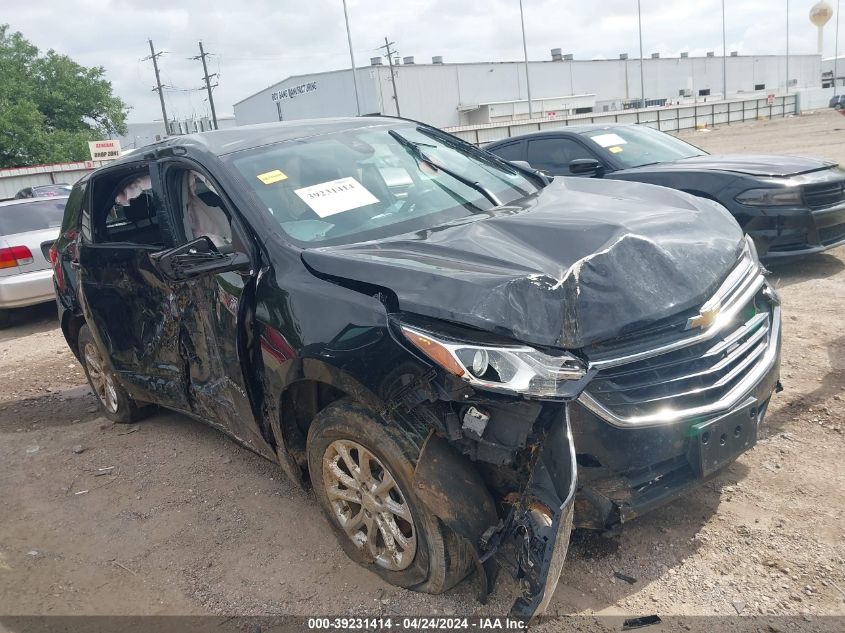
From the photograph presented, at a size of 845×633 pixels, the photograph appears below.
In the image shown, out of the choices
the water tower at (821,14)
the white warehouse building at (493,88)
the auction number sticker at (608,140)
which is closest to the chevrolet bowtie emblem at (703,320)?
the auction number sticker at (608,140)

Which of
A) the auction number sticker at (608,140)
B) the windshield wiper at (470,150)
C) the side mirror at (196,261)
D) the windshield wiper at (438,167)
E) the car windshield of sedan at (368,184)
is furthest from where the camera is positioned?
the auction number sticker at (608,140)

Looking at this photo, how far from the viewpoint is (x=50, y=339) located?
7.93 m

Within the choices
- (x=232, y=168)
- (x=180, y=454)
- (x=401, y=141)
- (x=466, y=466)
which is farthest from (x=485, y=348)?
(x=180, y=454)

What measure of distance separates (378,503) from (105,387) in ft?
10.4

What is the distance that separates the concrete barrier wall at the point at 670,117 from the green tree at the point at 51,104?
2870 cm

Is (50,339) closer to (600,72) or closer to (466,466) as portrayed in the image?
(466,466)

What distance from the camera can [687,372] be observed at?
92.9 inches

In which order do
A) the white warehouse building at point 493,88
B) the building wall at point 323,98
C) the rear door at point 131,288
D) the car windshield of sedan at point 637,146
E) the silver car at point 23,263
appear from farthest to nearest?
the white warehouse building at point 493,88, the building wall at point 323,98, the silver car at point 23,263, the car windshield of sedan at point 637,146, the rear door at point 131,288

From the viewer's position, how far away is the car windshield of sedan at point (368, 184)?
304 centimetres

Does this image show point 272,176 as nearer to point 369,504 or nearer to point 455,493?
point 369,504

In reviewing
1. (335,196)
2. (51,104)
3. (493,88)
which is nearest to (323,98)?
(493,88)

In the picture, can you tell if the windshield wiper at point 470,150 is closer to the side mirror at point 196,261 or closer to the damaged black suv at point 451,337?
the damaged black suv at point 451,337

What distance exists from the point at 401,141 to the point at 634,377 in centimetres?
211

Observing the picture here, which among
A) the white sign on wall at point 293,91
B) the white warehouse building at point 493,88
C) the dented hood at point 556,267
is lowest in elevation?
the dented hood at point 556,267
